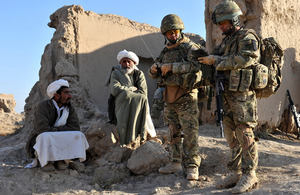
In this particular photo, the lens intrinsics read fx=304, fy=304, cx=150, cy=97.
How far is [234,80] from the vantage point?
2.92 m

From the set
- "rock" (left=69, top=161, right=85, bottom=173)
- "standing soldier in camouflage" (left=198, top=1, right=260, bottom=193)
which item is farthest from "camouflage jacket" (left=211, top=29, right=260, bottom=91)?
"rock" (left=69, top=161, right=85, bottom=173)

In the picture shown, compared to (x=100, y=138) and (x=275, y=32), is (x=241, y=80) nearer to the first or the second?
(x=100, y=138)

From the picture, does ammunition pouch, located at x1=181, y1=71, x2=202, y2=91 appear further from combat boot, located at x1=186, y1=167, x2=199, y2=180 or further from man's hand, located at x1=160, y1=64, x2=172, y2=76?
combat boot, located at x1=186, y1=167, x2=199, y2=180

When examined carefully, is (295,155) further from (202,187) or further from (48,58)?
(48,58)

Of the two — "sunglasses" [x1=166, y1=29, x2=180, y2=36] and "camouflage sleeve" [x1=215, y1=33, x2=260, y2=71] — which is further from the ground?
"sunglasses" [x1=166, y1=29, x2=180, y2=36]

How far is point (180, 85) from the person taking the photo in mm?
3473

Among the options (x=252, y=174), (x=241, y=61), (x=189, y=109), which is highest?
(x=241, y=61)

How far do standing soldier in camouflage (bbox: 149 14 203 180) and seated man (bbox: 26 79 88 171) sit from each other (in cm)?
122

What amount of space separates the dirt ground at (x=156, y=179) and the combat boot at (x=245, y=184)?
6 centimetres

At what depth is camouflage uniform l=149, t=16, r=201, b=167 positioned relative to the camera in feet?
11.1

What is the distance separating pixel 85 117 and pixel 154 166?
8.04 ft

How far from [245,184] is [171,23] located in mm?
1873

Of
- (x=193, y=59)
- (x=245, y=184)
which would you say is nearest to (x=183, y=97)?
(x=193, y=59)

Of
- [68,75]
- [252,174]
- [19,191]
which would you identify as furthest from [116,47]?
[252,174]
